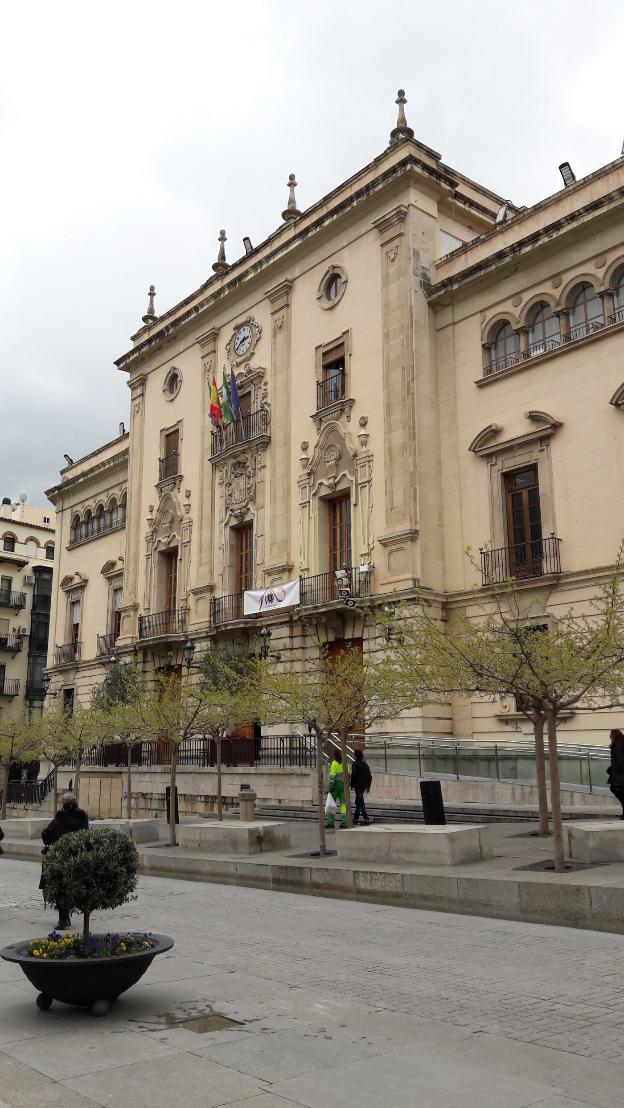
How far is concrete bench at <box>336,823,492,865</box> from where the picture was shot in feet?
41.9

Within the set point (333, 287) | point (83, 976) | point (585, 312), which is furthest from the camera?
point (333, 287)

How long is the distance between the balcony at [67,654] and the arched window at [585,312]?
27.7m

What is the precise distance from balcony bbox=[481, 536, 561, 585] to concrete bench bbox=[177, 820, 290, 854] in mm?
8689

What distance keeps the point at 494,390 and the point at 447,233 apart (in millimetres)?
6431

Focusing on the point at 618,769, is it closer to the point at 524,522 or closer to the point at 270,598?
the point at 524,522

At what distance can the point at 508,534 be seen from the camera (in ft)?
80.3

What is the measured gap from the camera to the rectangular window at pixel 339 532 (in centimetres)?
2788

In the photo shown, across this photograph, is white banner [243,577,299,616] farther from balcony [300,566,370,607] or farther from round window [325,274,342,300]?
round window [325,274,342,300]

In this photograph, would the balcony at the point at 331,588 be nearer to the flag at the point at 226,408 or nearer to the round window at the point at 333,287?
the flag at the point at 226,408

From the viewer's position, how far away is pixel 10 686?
56.0 metres

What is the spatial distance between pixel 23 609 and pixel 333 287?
35.4 meters

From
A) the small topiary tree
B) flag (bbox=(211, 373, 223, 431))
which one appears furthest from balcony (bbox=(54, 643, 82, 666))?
the small topiary tree

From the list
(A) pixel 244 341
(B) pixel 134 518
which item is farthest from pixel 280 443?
(B) pixel 134 518

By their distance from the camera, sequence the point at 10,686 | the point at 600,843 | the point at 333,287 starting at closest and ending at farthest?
1. the point at 600,843
2. the point at 333,287
3. the point at 10,686
